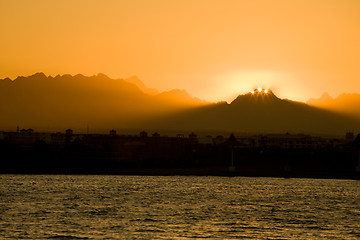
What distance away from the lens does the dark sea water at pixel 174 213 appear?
6920cm

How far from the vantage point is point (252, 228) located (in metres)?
74.4

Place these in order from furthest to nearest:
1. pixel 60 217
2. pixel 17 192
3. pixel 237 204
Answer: pixel 17 192
pixel 237 204
pixel 60 217

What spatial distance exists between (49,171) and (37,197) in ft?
301

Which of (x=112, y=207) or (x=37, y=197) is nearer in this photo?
(x=112, y=207)

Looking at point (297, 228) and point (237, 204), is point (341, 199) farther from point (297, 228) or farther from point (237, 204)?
point (297, 228)

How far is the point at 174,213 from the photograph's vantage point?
88.1 meters

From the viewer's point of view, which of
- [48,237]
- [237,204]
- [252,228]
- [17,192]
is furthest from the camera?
[17,192]

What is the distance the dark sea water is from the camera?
6920cm

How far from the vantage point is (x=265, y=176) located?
19612 cm

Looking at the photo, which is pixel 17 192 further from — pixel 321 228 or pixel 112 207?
pixel 321 228

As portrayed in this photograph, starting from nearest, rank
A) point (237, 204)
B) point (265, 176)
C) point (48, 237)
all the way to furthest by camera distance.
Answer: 1. point (48, 237)
2. point (237, 204)
3. point (265, 176)

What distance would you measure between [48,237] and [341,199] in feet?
214

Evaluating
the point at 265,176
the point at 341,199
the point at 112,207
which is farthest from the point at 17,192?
the point at 265,176

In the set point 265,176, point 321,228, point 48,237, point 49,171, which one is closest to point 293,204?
point 321,228
